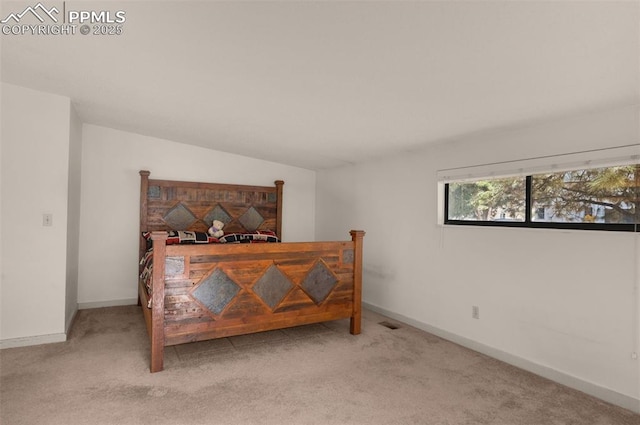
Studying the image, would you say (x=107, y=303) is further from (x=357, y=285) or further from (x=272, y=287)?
(x=357, y=285)

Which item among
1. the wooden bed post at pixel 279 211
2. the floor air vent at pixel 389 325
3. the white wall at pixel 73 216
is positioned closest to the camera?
the white wall at pixel 73 216

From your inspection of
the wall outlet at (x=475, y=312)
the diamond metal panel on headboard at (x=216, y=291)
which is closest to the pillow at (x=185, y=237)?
the diamond metal panel on headboard at (x=216, y=291)

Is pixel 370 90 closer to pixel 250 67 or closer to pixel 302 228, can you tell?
pixel 250 67

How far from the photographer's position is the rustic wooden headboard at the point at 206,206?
4.73m

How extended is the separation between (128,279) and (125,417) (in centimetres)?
299

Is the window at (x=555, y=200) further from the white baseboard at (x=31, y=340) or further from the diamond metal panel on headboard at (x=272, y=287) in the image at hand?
the white baseboard at (x=31, y=340)

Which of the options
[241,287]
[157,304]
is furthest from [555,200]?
[157,304]

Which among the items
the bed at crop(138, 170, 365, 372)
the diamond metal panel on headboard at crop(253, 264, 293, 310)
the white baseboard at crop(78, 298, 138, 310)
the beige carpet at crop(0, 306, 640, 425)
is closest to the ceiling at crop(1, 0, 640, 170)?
the bed at crop(138, 170, 365, 372)

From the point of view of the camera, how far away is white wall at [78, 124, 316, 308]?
4.50 meters

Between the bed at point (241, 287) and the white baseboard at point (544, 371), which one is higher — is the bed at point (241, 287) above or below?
above

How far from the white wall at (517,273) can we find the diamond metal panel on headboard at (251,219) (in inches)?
69.9

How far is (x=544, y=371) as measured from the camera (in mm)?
2785

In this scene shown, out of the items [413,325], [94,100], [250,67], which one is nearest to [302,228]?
[413,325]

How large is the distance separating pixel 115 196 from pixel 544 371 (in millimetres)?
5028
